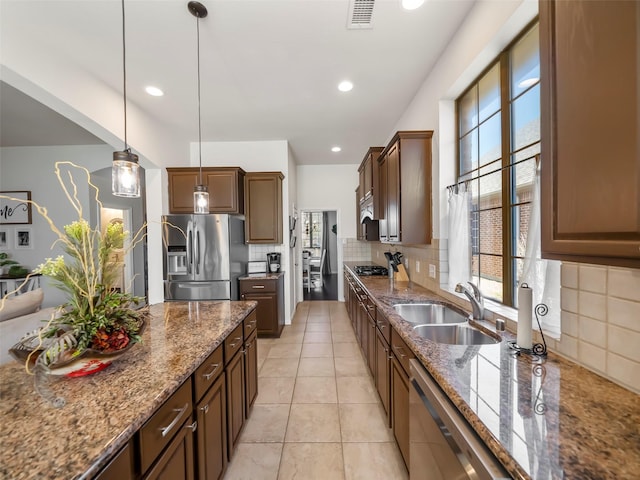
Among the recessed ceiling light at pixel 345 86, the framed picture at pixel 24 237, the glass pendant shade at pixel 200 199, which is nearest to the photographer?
the glass pendant shade at pixel 200 199

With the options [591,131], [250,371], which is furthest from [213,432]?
[591,131]

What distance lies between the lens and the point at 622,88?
0.65m

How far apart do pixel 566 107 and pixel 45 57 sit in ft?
11.0

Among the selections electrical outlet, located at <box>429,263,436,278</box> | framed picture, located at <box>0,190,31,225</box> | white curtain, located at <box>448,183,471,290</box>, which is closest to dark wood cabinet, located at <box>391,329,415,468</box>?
white curtain, located at <box>448,183,471,290</box>

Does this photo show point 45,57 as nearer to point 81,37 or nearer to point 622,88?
point 81,37

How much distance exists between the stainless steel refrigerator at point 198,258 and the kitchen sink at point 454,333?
272cm

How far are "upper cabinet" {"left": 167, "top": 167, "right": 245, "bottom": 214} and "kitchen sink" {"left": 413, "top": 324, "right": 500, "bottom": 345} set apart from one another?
10.2 feet

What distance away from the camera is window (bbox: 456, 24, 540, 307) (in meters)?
1.60

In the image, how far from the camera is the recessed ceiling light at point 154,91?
9.35 feet

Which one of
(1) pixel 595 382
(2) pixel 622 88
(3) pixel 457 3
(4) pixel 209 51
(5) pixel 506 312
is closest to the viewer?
(2) pixel 622 88

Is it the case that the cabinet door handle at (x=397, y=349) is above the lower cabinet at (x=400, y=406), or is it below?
above

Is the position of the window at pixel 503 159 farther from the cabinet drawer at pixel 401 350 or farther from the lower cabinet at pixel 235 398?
the lower cabinet at pixel 235 398

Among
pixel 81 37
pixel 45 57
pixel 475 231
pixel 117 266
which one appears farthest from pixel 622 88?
pixel 45 57

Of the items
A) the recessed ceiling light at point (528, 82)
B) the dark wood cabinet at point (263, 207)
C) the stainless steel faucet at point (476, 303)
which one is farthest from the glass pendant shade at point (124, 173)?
the dark wood cabinet at point (263, 207)
